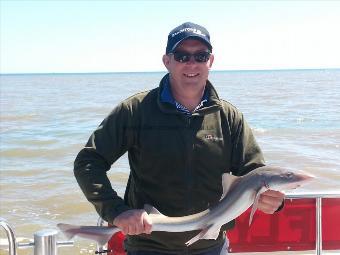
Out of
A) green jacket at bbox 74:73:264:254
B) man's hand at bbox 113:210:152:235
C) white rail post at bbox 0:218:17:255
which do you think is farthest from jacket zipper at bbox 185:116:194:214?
white rail post at bbox 0:218:17:255

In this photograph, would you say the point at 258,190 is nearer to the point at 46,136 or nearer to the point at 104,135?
the point at 104,135

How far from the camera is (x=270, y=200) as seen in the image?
3.19 meters

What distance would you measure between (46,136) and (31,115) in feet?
35.5

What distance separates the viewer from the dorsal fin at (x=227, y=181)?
3088 mm

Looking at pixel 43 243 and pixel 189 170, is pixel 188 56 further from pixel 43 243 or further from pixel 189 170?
pixel 43 243

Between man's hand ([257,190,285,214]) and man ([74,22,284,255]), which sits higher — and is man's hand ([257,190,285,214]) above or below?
below

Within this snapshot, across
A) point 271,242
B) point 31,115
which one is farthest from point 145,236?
point 31,115

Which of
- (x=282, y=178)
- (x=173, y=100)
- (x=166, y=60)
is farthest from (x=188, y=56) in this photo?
(x=282, y=178)

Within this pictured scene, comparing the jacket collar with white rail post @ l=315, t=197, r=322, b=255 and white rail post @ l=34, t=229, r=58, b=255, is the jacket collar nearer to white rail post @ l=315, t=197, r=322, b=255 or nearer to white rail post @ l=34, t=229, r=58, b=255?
white rail post @ l=34, t=229, r=58, b=255

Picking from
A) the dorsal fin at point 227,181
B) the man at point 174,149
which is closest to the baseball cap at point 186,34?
the man at point 174,149

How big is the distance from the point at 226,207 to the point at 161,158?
482 mm

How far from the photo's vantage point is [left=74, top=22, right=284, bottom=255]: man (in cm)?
316

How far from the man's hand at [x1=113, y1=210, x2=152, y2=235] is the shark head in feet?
2.30

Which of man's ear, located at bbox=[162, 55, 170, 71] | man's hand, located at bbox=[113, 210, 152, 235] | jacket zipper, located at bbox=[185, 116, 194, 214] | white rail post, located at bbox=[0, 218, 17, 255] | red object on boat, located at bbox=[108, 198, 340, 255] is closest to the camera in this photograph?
man's hand, located at bbox=[113, 210, 152, 235]
